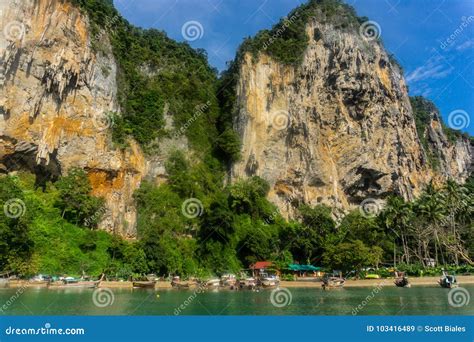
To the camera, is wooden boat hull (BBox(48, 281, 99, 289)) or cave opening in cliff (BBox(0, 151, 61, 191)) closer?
wooden boat hull (BBox(48, 281, 99, 289))

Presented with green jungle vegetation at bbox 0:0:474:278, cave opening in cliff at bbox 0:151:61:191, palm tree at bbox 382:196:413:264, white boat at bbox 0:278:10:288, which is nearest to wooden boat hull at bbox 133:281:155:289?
green jungle vegetation at bbox 0:0:474:278

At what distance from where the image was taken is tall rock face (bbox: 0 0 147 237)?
3506 centimetres

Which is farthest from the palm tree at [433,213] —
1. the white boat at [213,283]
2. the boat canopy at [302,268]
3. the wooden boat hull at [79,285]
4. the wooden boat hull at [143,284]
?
the wooden boat hull at [79,285]

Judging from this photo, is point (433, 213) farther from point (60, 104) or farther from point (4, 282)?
point (4, 282)

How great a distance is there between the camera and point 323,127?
52344 millimetres

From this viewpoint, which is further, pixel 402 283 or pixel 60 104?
pixel 60 104

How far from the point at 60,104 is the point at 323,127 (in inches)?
1156

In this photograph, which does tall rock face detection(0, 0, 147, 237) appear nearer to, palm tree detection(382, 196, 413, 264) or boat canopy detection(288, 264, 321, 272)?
boat canopy detection(288, 264, 321, 272)

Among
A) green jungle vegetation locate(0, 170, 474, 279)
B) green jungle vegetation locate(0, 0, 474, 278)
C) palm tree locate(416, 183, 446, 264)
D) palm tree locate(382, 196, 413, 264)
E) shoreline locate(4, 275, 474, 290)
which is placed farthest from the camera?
palm tree locate(382, 196, 413, 264)

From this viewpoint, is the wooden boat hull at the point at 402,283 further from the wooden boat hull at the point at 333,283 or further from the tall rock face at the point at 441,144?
the tall rock face at the point at 441,144

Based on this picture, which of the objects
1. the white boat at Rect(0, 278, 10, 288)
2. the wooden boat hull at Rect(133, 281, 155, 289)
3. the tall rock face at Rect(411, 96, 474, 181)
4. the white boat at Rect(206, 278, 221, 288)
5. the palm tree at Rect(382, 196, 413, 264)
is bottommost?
the white boat at Rect(0, 278, 10, 288)

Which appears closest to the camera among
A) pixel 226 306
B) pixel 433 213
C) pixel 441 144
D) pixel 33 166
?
pixel 226 306

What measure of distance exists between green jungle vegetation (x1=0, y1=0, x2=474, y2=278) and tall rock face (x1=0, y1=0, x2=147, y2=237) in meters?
1.53

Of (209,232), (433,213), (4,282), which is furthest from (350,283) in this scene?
(4,282)
